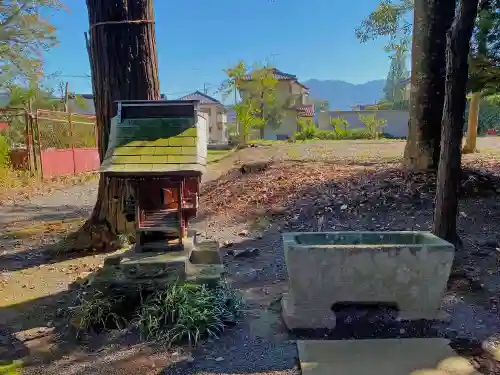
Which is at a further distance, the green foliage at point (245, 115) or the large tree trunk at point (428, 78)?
the green foliage at point (245, 115)

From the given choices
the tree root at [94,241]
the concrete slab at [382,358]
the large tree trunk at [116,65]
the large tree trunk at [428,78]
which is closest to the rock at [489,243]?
the large tree trunk at [428,78]

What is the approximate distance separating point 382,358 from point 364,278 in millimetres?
567

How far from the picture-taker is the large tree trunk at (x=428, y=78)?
632 centimetres

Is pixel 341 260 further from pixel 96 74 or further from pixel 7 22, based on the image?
pixel 7 22

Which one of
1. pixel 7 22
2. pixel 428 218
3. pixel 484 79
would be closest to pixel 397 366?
pixel 428 218

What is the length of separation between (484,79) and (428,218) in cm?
220

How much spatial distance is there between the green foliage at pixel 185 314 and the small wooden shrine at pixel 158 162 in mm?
538

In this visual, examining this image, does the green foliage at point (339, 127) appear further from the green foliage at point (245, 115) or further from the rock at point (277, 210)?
the rock at point (277, 210)

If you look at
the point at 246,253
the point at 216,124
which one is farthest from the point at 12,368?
the point at 216,124

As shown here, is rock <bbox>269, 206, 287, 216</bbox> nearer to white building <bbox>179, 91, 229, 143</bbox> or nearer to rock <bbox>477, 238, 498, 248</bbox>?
rock <bbox>477, 238, 498, 248</bbox>

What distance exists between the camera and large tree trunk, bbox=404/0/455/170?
6.32 m

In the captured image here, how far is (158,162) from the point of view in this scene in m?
3.21

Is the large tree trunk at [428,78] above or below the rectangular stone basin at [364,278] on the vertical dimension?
above

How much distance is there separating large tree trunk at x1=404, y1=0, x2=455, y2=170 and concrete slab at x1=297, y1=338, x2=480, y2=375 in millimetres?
4408
